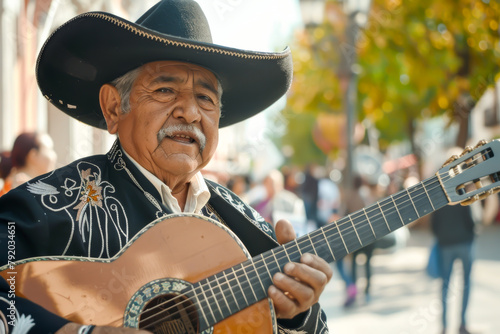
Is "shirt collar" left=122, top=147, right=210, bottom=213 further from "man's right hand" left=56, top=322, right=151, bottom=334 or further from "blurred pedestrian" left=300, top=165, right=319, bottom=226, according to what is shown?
"blurred pedestrian" left=300, top=165, right=319, bottom=226

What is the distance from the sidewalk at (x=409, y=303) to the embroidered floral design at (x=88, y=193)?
4.87 meters

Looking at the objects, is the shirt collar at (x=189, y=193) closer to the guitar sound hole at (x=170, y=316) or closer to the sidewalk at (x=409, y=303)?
the guitar sound hole at (x=170, y=316)

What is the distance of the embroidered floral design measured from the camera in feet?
5.78

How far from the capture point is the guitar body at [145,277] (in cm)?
154

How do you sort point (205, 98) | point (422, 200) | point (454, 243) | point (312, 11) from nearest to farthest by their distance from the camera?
point (422, 200)
point (205, 98)
point (454, 243)
point (312, 11)

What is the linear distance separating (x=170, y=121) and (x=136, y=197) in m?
0.30

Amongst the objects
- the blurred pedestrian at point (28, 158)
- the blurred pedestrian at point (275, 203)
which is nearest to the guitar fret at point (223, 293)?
the blurred pedestrian at point (28, 158)

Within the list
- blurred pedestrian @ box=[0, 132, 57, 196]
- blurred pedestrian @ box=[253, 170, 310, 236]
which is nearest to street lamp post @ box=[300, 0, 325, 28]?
blurred pedestrian @ box=[253, 170, 310, 236]

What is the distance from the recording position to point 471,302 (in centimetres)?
745

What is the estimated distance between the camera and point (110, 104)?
205cm

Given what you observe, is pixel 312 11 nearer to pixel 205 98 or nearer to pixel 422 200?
pixel 205 98

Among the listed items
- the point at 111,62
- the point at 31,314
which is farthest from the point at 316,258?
the point at 111,62

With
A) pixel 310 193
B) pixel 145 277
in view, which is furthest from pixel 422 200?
pixel 310 193

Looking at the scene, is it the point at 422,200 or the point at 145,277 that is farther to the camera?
the point at 422,200
